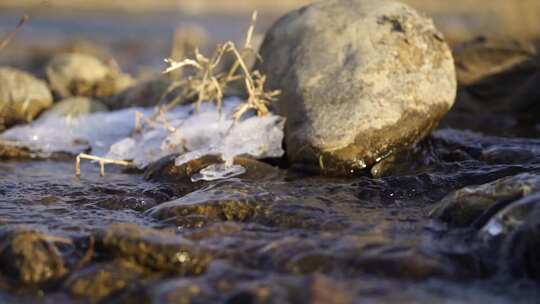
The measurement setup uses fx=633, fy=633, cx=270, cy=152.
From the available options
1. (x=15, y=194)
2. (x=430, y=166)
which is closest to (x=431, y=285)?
(x=430, y=166)

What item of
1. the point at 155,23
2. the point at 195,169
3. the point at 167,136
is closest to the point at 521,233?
the point at 195,169

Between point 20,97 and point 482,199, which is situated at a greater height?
point 20,97

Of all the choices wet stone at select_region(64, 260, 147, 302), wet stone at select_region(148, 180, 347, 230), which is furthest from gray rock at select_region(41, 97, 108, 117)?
wet stone at select_region(64, 260, 147, 302)

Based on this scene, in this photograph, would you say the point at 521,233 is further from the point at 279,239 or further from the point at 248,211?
the point at 248,211

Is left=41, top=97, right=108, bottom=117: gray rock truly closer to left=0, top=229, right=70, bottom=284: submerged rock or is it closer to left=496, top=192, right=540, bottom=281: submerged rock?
left=0, top=229, right=70, bottom=284: submerged rock

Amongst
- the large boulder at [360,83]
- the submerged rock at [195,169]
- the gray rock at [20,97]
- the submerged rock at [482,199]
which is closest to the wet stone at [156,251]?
the submerged rock at [482,199]

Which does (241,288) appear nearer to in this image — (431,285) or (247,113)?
(431,285)
